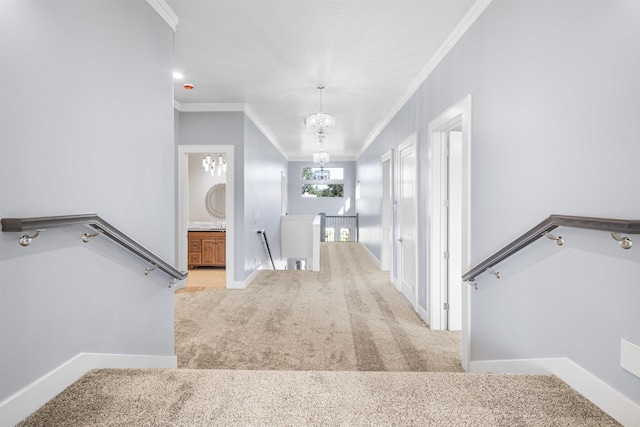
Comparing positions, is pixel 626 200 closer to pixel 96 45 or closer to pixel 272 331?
pixel 96 45

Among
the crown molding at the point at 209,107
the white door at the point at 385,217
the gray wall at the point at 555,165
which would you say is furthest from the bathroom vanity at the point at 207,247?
the gray wall at the point at 555,165

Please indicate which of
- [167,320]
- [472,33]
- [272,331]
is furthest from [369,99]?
[167,320]

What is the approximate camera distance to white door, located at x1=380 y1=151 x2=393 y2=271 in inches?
246

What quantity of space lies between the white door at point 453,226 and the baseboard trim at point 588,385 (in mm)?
1492

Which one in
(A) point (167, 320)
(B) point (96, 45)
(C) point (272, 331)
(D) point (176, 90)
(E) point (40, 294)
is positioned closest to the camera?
(E) point (40, 294)

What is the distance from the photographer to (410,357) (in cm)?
276

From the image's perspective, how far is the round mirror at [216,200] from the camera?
7.28 meters

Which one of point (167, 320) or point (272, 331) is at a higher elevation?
point (167, 320)

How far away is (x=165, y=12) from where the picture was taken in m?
2.39

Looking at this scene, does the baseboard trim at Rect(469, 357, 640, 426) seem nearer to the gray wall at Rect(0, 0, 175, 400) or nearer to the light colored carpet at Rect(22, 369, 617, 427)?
the light colored carpet at Rect(22, 369, 617, 427)

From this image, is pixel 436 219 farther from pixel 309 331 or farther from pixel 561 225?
pixel 561 225

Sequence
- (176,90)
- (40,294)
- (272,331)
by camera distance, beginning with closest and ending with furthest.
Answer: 1. (40,294)
2. (272,331)
3. (176,90)

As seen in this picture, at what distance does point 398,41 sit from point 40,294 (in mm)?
3058

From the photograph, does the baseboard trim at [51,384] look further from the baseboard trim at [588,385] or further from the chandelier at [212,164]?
the chandelier at [212,164]
